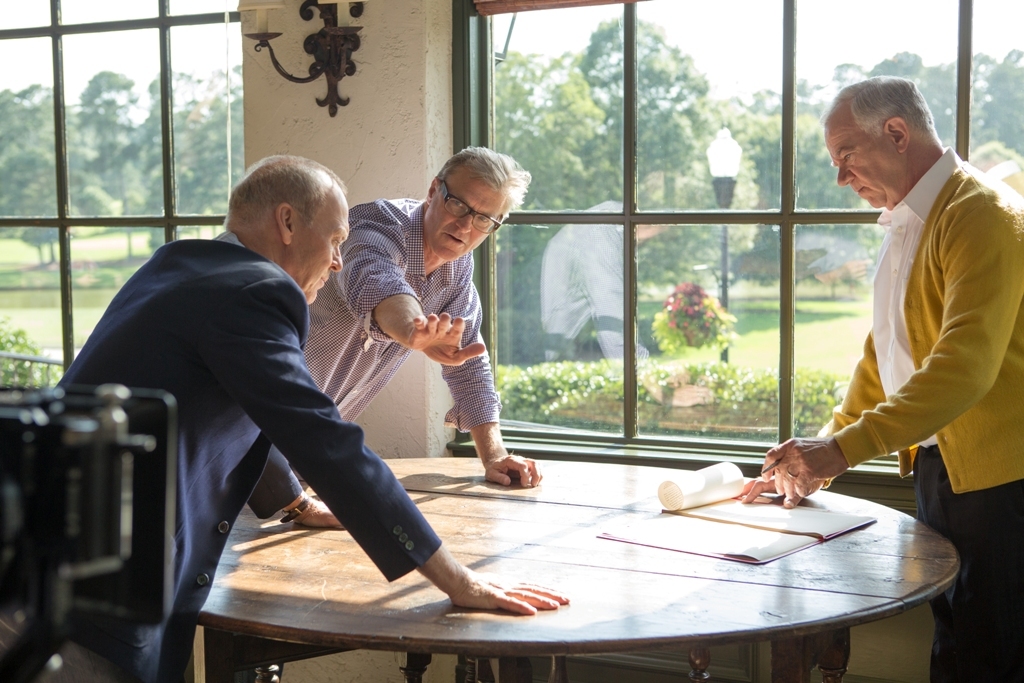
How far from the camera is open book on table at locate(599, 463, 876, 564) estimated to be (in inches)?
74.8

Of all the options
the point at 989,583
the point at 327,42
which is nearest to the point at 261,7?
the point at 327,42

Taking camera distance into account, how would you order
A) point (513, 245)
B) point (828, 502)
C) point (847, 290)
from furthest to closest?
1. point (513, 245)
2. point (847, 290)
3. point (828, 502)

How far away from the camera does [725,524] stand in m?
2.08

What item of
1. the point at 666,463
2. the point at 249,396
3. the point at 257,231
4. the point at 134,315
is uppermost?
the point at 257,231

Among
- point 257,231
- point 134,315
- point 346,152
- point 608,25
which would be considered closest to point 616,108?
point 608,25

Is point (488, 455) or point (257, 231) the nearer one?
point (257, 231)

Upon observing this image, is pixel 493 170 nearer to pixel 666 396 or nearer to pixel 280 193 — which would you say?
pixel 280 193

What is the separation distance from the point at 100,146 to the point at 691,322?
2265mm

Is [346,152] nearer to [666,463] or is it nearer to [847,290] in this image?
[666,463]

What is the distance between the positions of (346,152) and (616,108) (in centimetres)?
85

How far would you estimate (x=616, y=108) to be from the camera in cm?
303

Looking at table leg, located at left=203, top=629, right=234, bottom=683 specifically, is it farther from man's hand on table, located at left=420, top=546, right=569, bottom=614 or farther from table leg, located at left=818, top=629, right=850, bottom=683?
table leg, located at left=818, top=629, right=850, bottom=683

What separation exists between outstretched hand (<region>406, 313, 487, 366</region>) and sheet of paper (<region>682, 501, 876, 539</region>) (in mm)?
625

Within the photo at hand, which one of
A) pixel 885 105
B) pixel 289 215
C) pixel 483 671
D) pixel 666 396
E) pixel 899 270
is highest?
pixel 885 105
